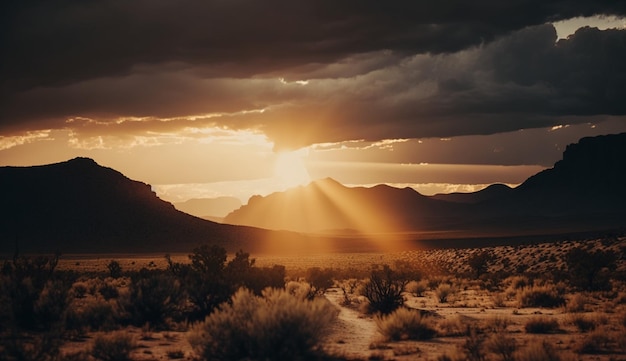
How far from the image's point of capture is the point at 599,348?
60.3ft

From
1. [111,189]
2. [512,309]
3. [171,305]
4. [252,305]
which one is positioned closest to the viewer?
[252,305]

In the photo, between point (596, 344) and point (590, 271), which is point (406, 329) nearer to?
point (596, 344)

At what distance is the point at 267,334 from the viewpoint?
14.8m

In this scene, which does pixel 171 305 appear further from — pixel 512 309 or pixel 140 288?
pixel 512 309

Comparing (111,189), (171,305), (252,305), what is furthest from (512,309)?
(111,189)

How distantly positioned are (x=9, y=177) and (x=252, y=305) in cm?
15465

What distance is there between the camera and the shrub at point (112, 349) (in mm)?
16422

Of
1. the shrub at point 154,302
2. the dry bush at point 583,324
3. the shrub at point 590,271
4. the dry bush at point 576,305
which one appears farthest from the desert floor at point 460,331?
the shrub at point 154,302

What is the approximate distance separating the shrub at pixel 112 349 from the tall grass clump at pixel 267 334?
2378mm

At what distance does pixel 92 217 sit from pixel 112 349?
131339 mm

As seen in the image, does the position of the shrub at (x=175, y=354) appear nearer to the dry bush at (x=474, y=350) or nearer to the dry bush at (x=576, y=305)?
the dry bush at (x=474, y=350)

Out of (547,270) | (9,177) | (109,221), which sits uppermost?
(9,177)

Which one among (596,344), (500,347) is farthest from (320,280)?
(500,347)

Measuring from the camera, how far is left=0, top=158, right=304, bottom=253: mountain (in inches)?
5162
